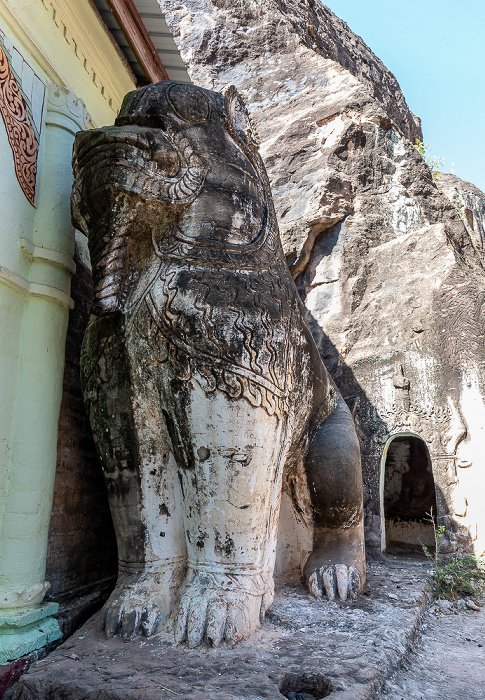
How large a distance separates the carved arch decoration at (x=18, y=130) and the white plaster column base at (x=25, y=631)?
1.92 metres

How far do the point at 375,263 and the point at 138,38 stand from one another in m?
2.75

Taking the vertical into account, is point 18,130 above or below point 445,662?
above

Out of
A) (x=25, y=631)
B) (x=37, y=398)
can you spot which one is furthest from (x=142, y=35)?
(x=25, y=631)

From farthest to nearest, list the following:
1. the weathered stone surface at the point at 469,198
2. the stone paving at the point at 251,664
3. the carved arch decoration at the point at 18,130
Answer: the weathered stone surface at the point at 469,198, the carved arch decoration at the point at 18,130, the stone paving at the point at 251,664

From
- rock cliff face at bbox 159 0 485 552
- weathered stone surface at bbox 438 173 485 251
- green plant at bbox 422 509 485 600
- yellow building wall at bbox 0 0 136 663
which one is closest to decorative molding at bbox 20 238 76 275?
yellow building wall at bbox 0 0 136 663

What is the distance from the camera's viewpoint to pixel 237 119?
2.98 metres

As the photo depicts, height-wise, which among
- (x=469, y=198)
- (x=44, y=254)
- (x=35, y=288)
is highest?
(x=469, y=198)

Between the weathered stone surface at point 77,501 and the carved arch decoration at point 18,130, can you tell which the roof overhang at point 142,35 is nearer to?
the carved arch decoration at point 18,130

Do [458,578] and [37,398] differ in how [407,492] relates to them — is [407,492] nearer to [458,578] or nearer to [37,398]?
[458,578]

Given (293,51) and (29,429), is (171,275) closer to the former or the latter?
(29,429)

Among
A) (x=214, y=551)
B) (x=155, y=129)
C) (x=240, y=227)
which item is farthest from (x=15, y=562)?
(x=155, y=129)

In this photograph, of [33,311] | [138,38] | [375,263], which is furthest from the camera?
[375,263]

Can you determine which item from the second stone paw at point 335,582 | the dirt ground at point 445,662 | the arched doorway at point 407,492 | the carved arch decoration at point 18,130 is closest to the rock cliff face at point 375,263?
the arched doorway at point 407,492

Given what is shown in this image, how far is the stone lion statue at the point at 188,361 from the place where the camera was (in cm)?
237
